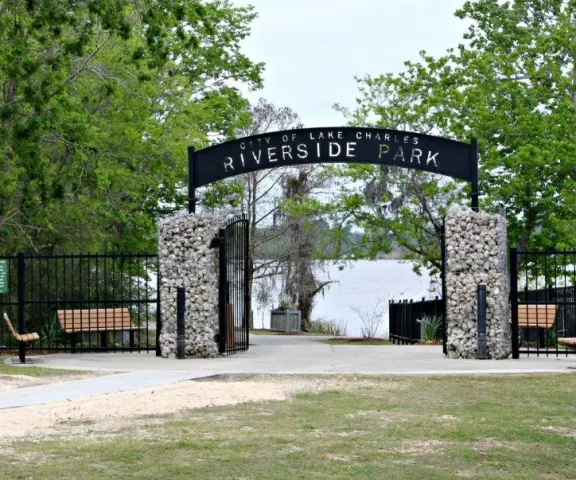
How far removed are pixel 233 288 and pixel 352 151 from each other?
3513 millimetres

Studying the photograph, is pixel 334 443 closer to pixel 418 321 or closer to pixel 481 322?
pixel 481 322

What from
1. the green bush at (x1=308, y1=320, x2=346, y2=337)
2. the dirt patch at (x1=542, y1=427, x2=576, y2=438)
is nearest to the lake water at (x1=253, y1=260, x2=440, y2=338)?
the green bush at (x1=308, y1=320, x2=346, y2=337)

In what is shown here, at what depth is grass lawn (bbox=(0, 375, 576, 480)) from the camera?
370 inches

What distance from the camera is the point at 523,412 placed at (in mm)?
12953

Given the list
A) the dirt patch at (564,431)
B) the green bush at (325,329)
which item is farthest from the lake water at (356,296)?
the dirt patch at (564,431)

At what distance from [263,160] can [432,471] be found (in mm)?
12684

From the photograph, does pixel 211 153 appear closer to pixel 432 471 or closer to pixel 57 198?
pixel 57 198

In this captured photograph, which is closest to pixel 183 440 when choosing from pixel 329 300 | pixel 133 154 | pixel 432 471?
pixel 432 471

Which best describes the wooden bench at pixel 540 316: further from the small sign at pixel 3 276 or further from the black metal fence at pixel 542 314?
the small sign at pixel 3 276

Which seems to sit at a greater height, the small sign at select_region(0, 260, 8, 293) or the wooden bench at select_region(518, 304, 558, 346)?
the small sign at select_region(0, 260, 8, 293)

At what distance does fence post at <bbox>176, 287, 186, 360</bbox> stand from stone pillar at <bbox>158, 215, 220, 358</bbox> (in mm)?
116

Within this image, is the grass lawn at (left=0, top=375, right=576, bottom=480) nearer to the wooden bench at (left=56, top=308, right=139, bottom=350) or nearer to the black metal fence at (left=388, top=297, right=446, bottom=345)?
the wooden bench at (left=56, top=308, right=139, bottom=350)

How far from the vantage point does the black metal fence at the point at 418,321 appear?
2802cm

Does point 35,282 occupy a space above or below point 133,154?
below
